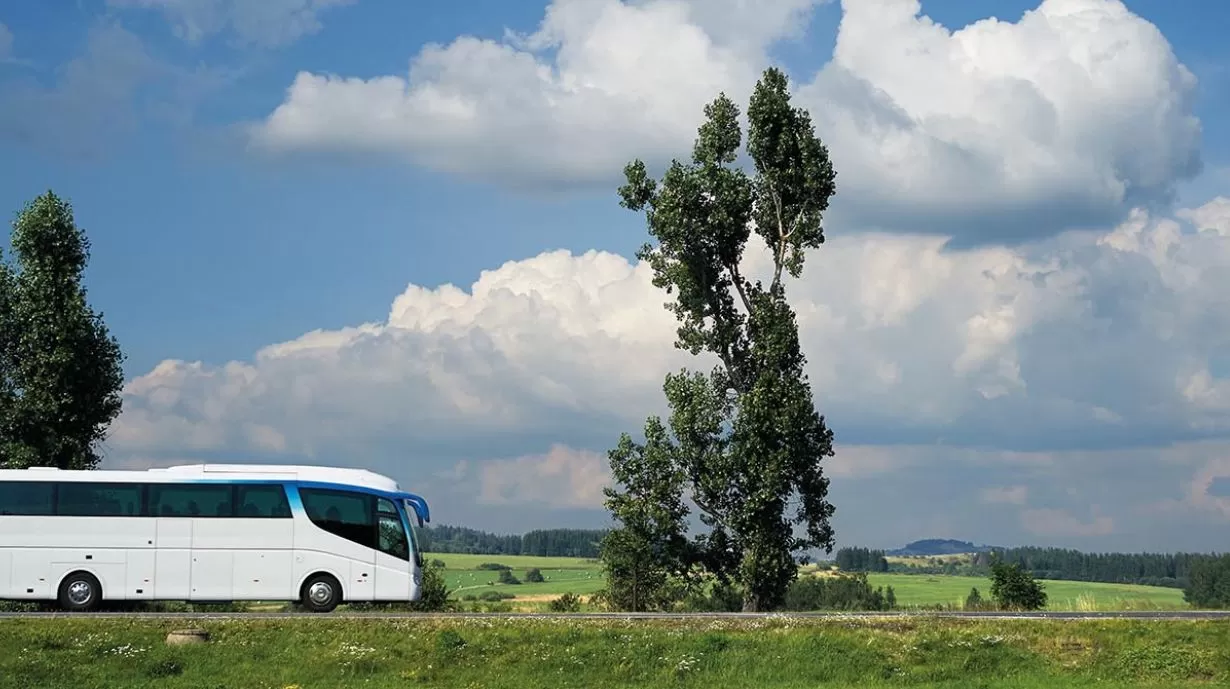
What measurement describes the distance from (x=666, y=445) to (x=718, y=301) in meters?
7.17

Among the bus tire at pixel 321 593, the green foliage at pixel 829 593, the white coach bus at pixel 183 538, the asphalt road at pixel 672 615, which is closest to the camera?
the asphalt road at pixel 672 615

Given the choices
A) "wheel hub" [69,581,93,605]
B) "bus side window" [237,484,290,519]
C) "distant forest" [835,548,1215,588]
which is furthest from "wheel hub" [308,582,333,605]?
"distant forest" [835,548,1215,588]

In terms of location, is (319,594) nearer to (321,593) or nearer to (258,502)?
(321,593)

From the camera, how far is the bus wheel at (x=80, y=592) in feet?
147

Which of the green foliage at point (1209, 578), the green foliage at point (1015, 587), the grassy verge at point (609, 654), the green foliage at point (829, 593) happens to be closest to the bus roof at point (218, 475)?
the grassy verge at point (609, 654)

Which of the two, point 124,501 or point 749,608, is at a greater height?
point 124,501

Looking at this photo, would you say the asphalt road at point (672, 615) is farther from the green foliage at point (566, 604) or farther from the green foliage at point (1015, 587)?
the green foliage at point (1015, 587)

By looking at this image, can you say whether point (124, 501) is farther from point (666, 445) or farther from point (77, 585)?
point (666, 445)

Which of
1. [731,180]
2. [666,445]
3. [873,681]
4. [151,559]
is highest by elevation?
[731,180]

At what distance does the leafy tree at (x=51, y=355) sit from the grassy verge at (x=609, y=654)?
76.9 ft

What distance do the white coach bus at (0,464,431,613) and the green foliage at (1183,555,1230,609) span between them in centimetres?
4288

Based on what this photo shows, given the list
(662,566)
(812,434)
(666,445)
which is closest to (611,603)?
(662,566)

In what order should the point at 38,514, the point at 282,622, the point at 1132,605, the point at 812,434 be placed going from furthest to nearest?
1. the point at 812,434
2. the point at 1132,605
3. the point at 38,514
4. the point at 282,622

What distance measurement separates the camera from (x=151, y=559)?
147ft
